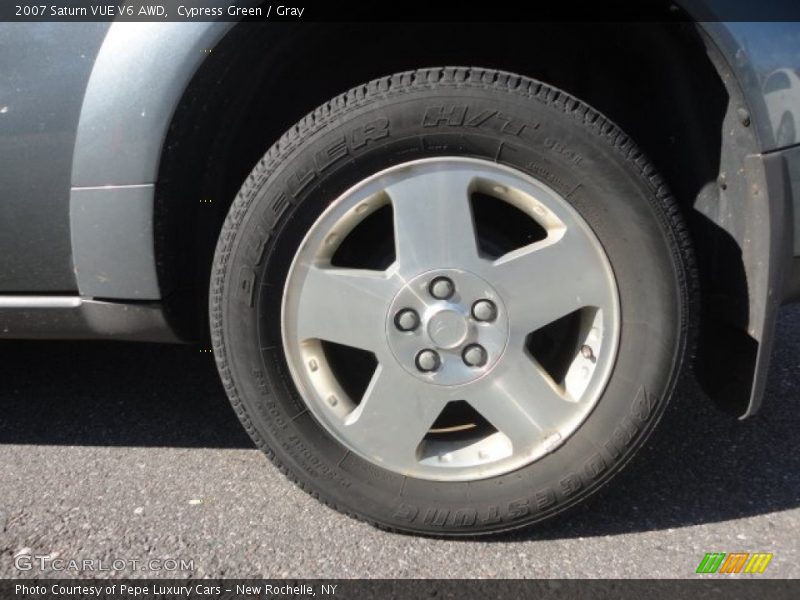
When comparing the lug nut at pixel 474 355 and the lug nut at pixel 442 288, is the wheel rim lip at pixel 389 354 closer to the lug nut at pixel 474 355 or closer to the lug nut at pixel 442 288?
the lug nut at pixel 442 288

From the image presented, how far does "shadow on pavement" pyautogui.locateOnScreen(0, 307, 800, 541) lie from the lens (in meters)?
2.01

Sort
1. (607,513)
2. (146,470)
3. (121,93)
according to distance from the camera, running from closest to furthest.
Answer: (121,93), (607,513), (146,470)

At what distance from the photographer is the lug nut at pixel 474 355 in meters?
1.82

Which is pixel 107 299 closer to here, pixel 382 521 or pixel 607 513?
pixel 382 521

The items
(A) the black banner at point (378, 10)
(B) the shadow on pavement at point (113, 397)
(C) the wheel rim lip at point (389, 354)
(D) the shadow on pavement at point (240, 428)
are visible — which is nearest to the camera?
(A) the black banner at point (378, 10)

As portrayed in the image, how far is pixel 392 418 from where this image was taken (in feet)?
6.09

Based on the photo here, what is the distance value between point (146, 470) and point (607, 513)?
122 cm

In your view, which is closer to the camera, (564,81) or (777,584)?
(777,584)

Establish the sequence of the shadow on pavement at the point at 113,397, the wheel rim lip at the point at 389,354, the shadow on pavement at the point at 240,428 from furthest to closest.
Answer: the shadow on pavement at the point at 113,397 < the shadow on pavement at the point at 240,428 < the wheel rim lip at the point at 389,354

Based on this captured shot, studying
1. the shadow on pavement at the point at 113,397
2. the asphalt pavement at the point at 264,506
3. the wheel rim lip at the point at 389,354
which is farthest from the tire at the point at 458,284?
the shadow on pavement at the point at 113,397

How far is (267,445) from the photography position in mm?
1899

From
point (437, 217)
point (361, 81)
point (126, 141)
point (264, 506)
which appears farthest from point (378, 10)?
point (264, 506)

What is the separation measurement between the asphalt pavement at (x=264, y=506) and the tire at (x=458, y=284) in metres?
0.11

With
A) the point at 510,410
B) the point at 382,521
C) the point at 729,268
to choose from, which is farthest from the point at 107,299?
the point at 729,268
